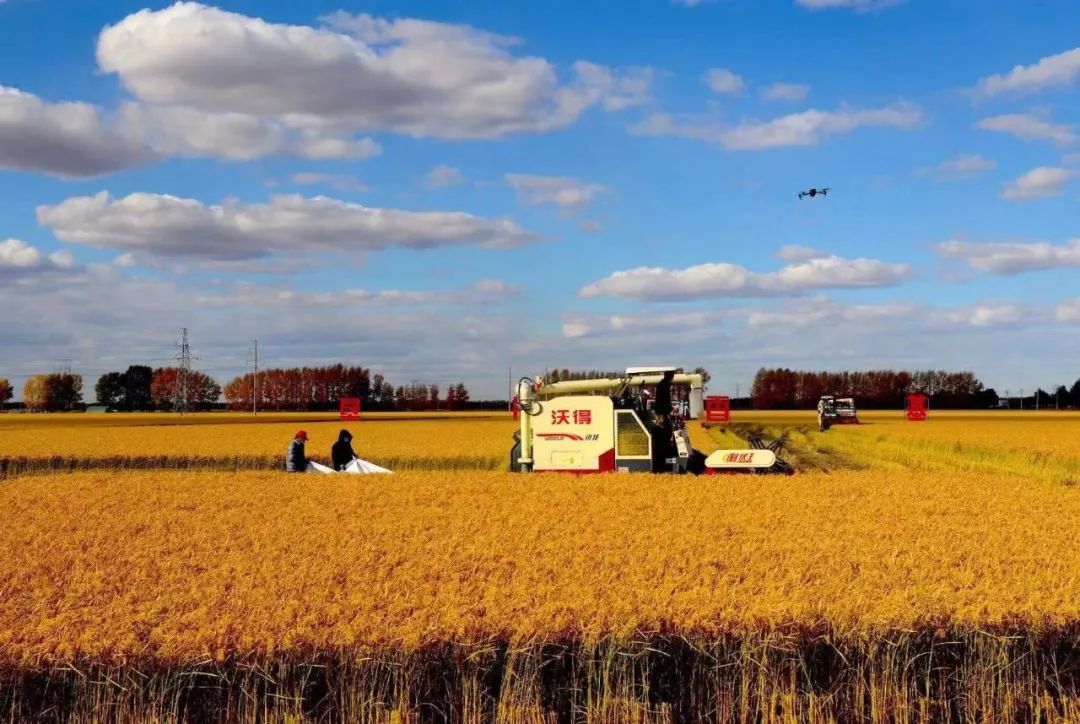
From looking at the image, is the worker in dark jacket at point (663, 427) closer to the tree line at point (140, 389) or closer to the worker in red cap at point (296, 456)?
the worker in red cap at point (296, 456)

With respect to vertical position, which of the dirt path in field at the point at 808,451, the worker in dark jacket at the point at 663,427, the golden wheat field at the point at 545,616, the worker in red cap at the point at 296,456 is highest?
the worker in dark jacket at the point at 663,427

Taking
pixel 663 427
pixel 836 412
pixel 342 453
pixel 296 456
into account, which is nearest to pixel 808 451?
pixel 663 427

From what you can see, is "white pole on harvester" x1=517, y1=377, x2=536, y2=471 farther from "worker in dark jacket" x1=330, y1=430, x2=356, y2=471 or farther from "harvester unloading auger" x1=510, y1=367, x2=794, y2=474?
"worker in dark jacket" x1=330, y1=430, x2=356, y2=471

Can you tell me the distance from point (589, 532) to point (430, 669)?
6113mm

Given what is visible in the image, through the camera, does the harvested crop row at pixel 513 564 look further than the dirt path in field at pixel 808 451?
No

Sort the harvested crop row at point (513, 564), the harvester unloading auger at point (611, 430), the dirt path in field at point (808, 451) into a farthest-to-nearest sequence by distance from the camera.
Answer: the dirt path in field at point (808, 451), the harvester unloading auger at point (611, 430), the harvested crop row at point (513, 564)

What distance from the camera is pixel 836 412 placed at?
71.4 m

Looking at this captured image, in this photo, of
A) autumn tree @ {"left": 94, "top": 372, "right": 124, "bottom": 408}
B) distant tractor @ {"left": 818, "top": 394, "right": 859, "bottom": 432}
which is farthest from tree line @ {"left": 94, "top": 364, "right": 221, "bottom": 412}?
distant tractor @ {"left": 818, "top": 394, "right": 859, "bottom": 432}

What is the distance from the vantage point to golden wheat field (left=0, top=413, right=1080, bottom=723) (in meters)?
7.43

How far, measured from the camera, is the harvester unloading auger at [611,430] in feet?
72.2

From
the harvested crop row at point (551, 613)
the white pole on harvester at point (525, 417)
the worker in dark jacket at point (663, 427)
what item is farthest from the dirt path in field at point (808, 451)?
the harvested crop row at point (551, 613)

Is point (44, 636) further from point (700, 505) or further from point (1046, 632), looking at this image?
point (700, 505)

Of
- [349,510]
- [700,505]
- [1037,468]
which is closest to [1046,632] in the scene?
[700,505]

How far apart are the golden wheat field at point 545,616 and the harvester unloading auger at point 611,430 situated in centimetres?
607
